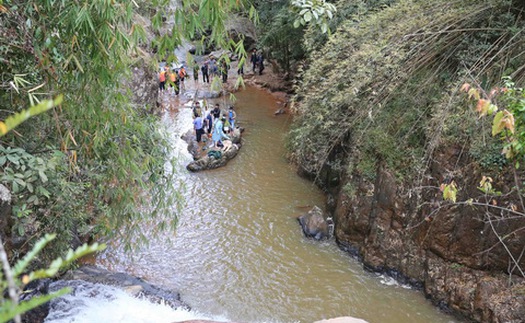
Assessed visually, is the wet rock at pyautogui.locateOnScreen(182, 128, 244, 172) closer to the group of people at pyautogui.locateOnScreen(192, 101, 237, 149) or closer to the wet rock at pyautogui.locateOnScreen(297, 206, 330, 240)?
the group of people at pyautogui.locateOnScreen(192, 101, 237, 149)

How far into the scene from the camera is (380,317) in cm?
633

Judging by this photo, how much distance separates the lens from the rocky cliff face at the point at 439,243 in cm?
582

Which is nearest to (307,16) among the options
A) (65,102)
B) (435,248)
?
(65,102)

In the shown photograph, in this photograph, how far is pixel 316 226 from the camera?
8.23 m

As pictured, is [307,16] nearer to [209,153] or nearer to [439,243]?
[439,243]

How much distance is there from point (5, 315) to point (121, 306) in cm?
558

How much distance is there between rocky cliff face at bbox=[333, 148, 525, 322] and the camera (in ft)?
19.1

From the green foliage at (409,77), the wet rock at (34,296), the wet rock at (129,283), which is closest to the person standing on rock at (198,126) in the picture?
the green foliage at (409,77)

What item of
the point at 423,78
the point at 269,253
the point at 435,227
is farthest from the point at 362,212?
the point at 423,78

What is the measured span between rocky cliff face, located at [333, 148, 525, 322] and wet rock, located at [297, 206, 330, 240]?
21.4 inches

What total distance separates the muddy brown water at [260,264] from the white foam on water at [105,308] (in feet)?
2.13

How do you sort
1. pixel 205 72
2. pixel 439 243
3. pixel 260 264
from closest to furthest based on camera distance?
pixel 439 243 → pixel 260 264 → pixel 205 72

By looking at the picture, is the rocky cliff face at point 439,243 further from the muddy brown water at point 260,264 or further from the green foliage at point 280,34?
the green foliage at point 280,34

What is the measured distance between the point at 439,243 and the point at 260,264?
312 centimetres
